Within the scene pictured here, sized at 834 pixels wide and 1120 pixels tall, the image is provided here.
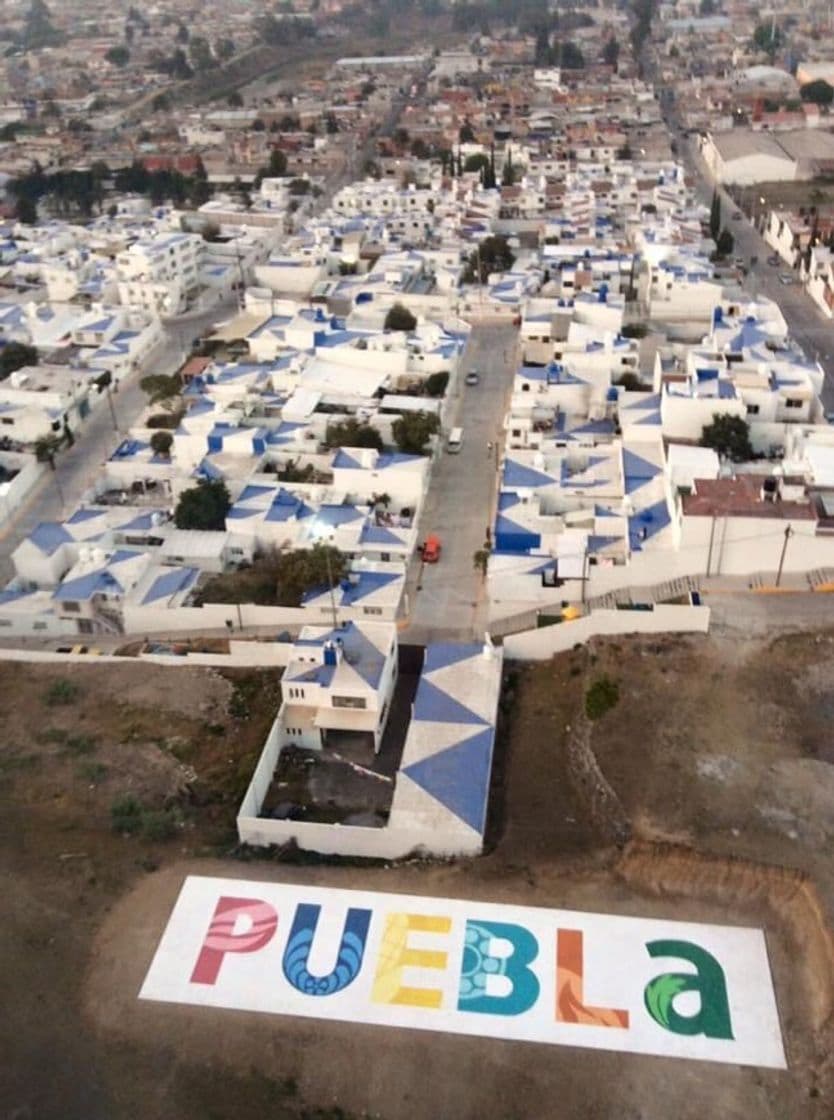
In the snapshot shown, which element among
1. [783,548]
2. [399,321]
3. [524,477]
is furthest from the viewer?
[399,321]

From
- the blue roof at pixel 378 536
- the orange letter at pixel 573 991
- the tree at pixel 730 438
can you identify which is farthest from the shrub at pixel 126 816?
the tree at pixel 730 438

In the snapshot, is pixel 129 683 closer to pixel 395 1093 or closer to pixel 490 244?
pixel 395 1093

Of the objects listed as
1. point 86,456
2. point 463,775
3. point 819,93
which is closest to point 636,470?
point 463,775

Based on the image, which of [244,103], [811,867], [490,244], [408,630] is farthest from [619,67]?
[811,867]

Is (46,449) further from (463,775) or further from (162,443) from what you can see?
(463,775)

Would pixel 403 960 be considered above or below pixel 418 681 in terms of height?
above

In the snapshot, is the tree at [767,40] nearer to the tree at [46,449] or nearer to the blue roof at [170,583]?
the tree at [46,449]

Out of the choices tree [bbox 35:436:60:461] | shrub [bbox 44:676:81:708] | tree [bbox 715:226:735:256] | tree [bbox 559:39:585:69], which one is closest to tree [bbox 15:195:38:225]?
tree [bbox 35:436:60:461]
